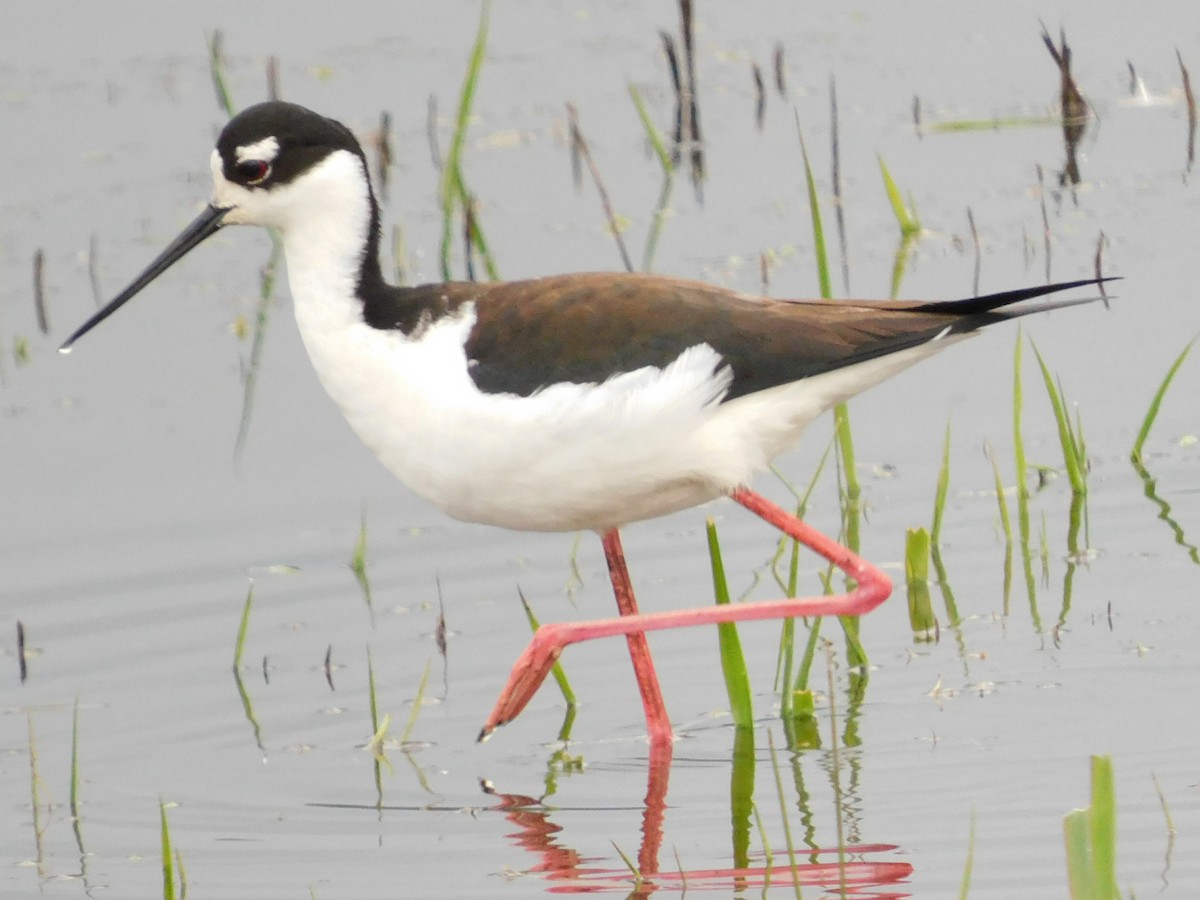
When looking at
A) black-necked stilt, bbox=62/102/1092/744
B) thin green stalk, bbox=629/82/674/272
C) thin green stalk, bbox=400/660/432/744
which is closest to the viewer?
black-necked stilt, bbox=62/102/1092/744

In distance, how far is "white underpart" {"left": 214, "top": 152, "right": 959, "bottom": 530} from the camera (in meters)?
5.16

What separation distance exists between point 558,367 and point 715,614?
69 cm

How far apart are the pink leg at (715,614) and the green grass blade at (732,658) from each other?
0.42 feet

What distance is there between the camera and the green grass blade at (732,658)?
5.23 m

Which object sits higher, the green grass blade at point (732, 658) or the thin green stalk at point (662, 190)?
the thin green stalk at point (662, 190)

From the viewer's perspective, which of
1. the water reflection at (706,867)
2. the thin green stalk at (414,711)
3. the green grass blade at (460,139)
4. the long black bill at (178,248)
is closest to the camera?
the water reflection at (706,867)

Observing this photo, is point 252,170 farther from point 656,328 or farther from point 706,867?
point 706,867

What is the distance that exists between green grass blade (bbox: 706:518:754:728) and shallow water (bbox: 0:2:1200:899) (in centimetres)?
16

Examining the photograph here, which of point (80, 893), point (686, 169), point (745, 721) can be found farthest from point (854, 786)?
point (686, 169)

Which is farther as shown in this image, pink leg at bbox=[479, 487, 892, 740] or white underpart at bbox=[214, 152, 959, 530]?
pink leg at bbox=[479, 487, 892, 740]

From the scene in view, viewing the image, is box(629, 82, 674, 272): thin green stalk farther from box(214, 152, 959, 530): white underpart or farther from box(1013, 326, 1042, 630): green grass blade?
box(214, 152, 959, 530): white underpart

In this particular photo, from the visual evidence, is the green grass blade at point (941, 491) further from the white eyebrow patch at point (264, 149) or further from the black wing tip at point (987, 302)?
the white eyebrow patch at point (264, 149)

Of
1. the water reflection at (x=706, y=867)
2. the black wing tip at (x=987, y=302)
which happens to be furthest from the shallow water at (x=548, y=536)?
the black wing tip at (x=987, y=302)

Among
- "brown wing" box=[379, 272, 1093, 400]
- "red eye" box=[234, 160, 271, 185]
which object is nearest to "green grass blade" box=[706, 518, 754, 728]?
"brown wing" box=[379, 272, 1093, 400]
